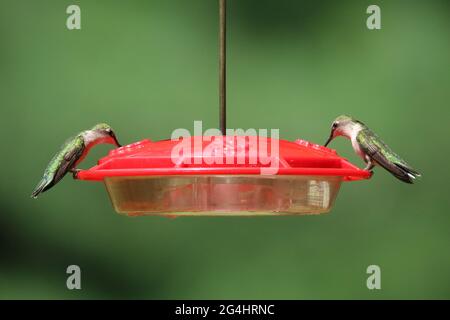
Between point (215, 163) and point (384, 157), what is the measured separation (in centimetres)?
64

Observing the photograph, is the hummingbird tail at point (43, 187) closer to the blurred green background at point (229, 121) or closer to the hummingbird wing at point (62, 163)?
the hummingbird wing at point (62, 163)

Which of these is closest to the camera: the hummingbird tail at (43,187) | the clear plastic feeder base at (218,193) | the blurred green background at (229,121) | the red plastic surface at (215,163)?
the red plastic surface at (215,163)

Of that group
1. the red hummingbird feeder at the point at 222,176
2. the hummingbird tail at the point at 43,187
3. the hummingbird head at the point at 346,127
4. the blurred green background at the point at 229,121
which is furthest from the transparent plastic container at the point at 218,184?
the blurred green background at the point at 229,121

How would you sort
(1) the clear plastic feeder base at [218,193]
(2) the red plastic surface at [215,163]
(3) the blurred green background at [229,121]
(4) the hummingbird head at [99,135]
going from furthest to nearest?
(3) the blurred green background at [229,121], (4) the hummingbird head at [99,135], (1) the clear plastic feeder base at [218,193], (2) the red plastic surface at [215,163]

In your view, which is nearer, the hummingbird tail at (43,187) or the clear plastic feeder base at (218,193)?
the clear plastic feeder base at (218,193)

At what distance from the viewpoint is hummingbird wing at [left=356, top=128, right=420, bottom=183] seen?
1.83 metres

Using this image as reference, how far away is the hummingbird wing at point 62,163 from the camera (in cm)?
183

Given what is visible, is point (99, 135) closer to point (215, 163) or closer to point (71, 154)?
point (71, 154)

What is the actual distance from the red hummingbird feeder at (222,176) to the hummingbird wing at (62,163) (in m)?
0.26

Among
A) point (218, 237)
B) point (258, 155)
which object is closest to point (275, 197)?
point (258, 155)

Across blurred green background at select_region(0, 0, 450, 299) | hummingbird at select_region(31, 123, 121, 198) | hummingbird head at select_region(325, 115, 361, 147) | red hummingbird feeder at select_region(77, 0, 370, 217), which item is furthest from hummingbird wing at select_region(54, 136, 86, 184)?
blurred green background at select_region(0, 0, 450, 299)

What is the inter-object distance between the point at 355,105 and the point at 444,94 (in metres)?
0.42

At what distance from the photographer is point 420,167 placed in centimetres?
354

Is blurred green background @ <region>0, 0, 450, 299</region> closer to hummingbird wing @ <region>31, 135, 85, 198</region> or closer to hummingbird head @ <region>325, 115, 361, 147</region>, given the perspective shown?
hummingbird head @ <region>325, 115, 361, 147</region>
